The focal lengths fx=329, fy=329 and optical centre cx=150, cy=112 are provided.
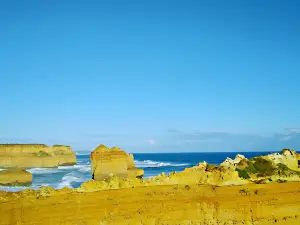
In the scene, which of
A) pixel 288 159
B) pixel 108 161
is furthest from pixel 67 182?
pixel 288 159

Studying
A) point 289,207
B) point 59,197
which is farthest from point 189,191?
point 59,197

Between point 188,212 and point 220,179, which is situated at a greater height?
point 220,179

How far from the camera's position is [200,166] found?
42.0 ft

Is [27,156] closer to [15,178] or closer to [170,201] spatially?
[15,178]

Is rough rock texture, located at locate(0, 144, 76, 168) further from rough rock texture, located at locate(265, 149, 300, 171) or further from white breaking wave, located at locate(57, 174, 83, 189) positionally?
rough rock texture, located at locate(265, 149, 300, 171)

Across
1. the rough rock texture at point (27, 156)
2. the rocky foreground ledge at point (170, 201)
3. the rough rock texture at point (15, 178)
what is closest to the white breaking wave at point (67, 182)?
the rough rock texture at point (15, 178)

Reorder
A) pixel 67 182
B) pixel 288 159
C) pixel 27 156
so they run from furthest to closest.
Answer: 1. pixel 27 156
2. pixel 67 182
3. pixel 288 159

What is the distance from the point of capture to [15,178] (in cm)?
4147

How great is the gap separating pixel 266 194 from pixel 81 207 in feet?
20.7

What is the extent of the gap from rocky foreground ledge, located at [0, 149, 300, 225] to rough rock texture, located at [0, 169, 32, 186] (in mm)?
33803

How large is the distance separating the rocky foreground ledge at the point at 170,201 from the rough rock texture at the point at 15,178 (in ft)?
111

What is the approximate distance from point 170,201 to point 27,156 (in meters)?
72.8

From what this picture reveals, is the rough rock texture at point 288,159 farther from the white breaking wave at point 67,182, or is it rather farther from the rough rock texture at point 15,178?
the rough rock texture at point 15,178

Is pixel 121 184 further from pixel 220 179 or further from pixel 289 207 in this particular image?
pixel 289 207
